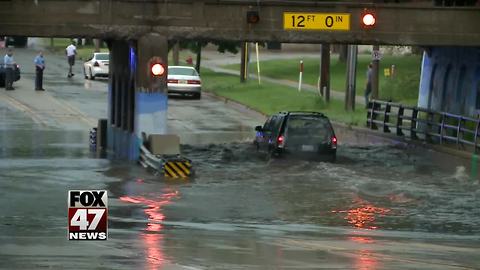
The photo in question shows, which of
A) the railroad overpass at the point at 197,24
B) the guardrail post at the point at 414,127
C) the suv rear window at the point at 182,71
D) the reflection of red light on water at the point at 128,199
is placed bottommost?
the reflection of red light on water at the point at 128,199

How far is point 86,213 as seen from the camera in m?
8.54

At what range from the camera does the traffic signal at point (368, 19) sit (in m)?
26.3

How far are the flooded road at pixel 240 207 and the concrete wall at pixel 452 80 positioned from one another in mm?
2217

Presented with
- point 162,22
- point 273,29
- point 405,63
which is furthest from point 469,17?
point 405,63

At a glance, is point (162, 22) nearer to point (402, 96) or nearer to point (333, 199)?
point (333, 199)

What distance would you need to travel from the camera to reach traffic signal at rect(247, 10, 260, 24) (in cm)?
2586

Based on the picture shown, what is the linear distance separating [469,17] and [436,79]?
644 cm

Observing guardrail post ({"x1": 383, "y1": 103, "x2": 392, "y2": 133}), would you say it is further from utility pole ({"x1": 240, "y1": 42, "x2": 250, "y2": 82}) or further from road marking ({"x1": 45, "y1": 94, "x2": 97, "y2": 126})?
utility pole ({"x1": 240, "y1": 42, "x2": 250, "y2": 82})

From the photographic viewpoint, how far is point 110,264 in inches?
431

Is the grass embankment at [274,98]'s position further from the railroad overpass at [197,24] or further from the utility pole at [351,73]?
the railroad overpass at [197,24]

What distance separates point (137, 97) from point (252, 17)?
12.0 ft

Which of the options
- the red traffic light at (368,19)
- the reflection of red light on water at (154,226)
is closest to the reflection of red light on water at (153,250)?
the reflection of red light on water at (154,226)

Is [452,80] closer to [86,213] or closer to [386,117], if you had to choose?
[386,117]

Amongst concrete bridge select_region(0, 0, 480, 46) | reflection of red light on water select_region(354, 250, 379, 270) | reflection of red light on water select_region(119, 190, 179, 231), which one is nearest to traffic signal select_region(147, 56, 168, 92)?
concrete bridge select_region(0, 0, 480, 46)
